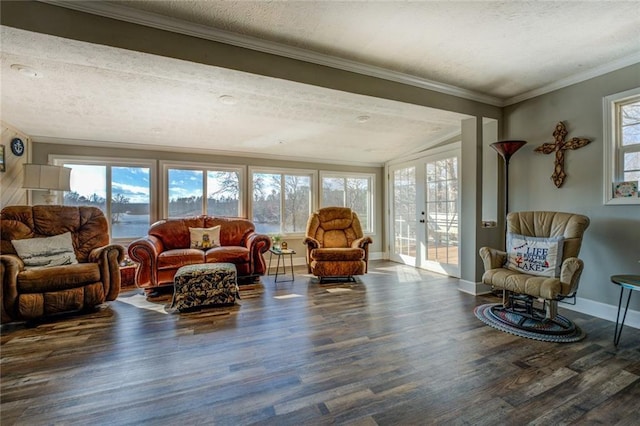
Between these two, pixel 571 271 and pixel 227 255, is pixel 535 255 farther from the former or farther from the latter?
pixel 227 255

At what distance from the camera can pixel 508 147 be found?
3348 mm

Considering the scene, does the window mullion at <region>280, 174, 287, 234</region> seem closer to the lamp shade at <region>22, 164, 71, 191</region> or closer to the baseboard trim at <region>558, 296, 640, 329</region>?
the lamp shade at <region>22, 164, 71, 191</region>

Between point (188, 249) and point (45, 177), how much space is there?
1.88 m

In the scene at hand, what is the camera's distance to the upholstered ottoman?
9.88 feet

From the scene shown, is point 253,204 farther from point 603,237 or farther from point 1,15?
point 603,237

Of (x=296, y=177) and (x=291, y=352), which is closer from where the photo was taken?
(x=291, y=352)

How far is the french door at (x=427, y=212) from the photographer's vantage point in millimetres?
4438

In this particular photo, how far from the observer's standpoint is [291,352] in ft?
6.94

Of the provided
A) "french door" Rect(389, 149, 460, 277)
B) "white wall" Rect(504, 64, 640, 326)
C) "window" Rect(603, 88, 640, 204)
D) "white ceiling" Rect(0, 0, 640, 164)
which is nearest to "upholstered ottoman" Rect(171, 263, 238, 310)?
"white ceiling" Rect(0, 0, 640, 164)

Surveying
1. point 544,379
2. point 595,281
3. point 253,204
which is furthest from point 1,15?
point 595,281

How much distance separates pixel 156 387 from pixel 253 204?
3.78 metres

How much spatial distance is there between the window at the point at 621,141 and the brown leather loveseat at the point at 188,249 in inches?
161

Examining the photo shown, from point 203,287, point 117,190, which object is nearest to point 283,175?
→ point 117,190

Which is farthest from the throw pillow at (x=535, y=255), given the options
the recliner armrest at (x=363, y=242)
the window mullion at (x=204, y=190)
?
the window mullion at (x=204, y=190)
